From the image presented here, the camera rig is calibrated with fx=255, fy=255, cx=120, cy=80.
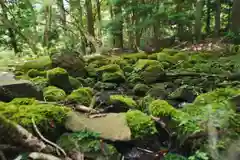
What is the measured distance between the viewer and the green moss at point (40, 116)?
268cm

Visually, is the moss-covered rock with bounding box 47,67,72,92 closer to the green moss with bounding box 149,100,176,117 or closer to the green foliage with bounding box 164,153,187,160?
the green moss with bounding box 149,100,176,117

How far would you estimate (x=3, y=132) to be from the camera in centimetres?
240

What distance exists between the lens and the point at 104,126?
2986 mm

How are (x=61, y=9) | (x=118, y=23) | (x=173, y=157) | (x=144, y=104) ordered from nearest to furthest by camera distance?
(x=173, y=157) → (x=144, y=104) → (x=118, y=23) → (x=61, y=9)

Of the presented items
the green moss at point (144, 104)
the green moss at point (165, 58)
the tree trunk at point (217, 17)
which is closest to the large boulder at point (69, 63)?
the green moss at point (165, 58)

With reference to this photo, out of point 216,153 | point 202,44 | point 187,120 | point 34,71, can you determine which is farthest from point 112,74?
point 202,44

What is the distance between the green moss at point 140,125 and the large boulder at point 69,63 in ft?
10.2

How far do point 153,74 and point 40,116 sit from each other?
324 cm

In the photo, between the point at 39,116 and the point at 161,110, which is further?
the point at 161,110

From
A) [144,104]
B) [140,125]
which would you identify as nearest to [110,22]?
[144,104]

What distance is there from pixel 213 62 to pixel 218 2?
435 cm

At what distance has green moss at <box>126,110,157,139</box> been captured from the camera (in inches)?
117

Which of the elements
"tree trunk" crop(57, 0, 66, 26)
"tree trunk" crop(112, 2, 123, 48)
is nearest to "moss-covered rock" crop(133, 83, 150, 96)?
"tree trunk" crop(112, 2, 123, 48)

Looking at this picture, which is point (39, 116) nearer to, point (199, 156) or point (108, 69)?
point (199, 156)
